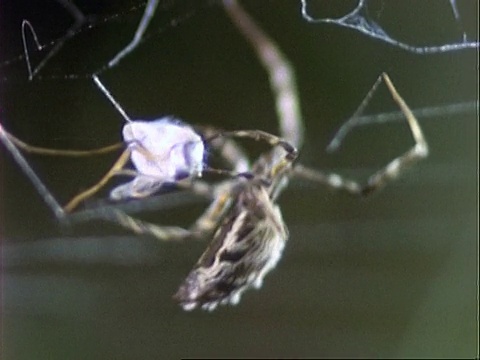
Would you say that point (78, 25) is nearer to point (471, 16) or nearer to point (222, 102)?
point (222, 102)

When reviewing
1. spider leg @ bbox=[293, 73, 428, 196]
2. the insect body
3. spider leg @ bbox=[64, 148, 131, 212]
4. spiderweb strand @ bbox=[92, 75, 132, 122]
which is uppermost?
spiderweb strand @ bbox=[92, 75, 132, 122]

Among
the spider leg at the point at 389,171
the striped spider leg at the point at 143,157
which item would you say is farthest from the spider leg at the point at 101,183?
the spider leg at the point at 389,171

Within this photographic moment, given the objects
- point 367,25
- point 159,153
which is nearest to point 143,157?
point 159,153

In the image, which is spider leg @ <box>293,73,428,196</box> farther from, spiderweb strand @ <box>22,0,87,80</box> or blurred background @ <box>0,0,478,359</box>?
spiderweb strand @ <box>22,0,87,80</box>

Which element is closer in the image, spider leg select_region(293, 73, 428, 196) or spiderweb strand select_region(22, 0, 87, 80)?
spiderweb strand select_region(22, 0, 87, 80)

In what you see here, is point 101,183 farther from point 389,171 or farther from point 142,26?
point 389,171

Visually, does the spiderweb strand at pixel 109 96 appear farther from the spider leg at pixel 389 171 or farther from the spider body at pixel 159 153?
the spider leg at pixel 389 171

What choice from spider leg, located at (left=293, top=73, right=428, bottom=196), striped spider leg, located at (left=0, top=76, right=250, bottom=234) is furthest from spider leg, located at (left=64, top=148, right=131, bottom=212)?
spider leg, located at (left=293, top=73, right=428, bottom=196)

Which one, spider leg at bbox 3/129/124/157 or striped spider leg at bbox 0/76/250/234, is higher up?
spider leg at bbox 3/129/124/157

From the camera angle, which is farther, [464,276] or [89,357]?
[464,276]

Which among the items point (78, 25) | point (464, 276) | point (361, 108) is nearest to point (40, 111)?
point (78, 25)
